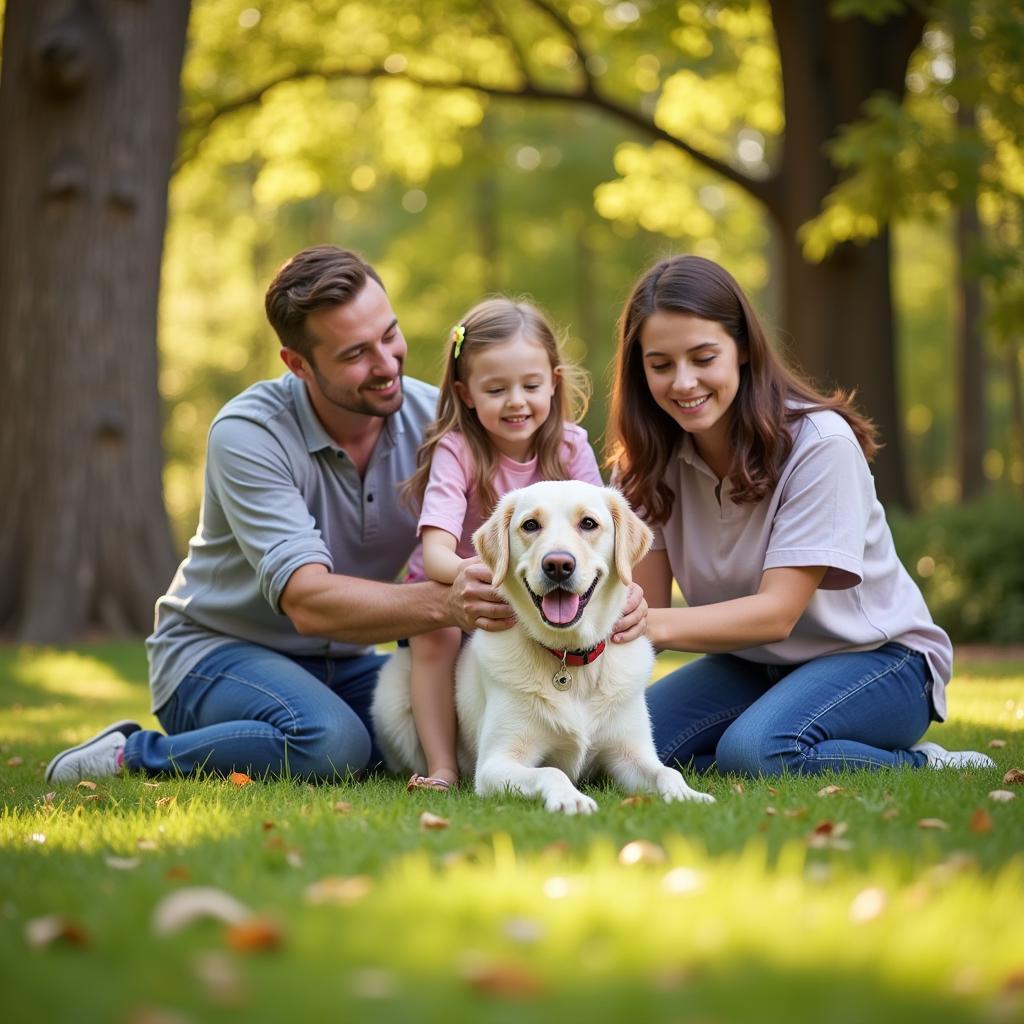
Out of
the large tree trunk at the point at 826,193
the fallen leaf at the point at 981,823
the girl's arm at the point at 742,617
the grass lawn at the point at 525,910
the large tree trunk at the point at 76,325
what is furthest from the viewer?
the large tree trunk at the point at 826,193

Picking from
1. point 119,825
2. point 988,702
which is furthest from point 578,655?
point 988,702

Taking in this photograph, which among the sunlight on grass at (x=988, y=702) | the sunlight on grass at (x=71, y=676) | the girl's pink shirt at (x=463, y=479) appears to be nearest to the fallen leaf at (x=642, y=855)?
the girl's pink shirt at (x=463, y=479)

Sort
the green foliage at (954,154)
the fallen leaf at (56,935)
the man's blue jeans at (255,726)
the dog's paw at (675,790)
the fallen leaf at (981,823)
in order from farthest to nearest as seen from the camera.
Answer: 1. the green foliage at (954,154)
2. the man's blue jeans at (255,726)
3. the dog's paw at (675,790)
4. the fallen leaf at (981,823)
5. the fallen leaf at (56,935)

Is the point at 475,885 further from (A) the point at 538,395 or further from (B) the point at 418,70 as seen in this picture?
(B) the point at 418,70

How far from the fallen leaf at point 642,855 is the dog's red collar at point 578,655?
4.30 ft

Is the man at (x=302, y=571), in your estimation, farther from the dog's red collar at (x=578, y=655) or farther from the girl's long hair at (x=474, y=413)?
the girl's long hair at (x=474, y=413)

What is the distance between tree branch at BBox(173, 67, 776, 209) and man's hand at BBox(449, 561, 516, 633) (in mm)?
10658

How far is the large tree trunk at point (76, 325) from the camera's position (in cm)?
1044

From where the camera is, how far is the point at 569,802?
3895 millimetres

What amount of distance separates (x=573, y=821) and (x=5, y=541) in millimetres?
8312

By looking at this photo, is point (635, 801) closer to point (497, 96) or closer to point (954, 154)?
point (954, 154)

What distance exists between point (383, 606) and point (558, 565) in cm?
89

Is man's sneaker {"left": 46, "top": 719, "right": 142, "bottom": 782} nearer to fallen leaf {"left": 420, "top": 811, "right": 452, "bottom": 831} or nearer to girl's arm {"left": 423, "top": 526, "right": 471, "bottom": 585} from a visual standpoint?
girl's arm {"left": 423, "top": 526, "right": 471, "bottom": 585}

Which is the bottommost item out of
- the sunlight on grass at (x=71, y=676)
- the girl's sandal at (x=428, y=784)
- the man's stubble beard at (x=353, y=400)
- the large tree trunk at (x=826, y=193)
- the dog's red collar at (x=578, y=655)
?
the sunlight on grass at (x=71, y=676)
